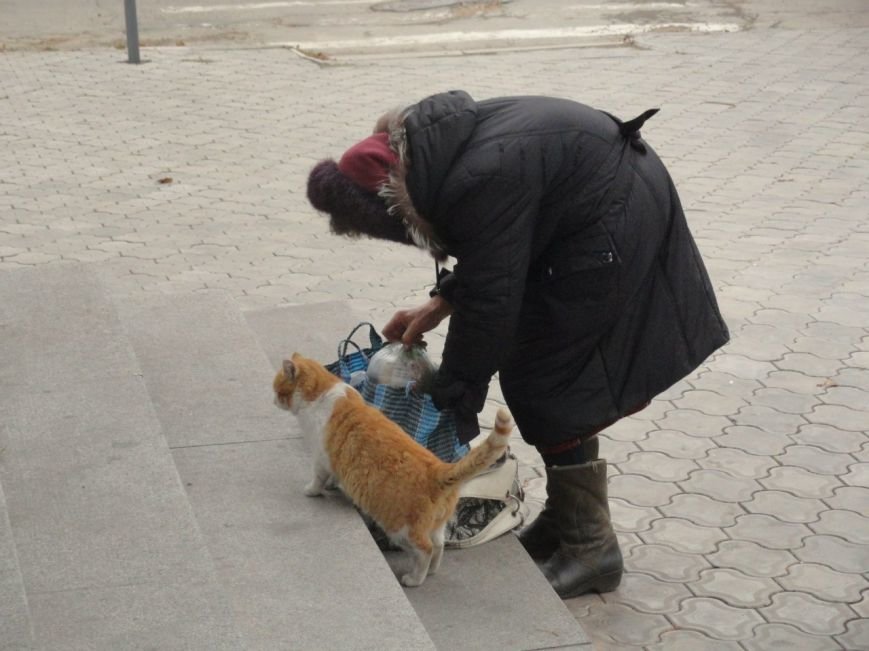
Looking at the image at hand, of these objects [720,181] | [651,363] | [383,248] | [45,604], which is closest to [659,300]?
[651,363]

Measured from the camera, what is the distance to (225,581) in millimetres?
3453

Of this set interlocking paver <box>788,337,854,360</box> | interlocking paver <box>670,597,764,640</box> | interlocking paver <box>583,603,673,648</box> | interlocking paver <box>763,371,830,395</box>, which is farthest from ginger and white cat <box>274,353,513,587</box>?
interlocking paver <box>788,337,854,360</box>

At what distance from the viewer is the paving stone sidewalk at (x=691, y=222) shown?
4312 mm

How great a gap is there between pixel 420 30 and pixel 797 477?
11.0 m

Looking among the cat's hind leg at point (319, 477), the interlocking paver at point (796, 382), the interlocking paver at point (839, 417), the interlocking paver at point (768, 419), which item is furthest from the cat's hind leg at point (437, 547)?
the interlocking paver at point (796, 382)

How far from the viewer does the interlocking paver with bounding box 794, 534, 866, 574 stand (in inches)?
168

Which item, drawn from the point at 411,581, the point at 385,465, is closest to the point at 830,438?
the point at 411,581

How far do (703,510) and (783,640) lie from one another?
85 centimetres

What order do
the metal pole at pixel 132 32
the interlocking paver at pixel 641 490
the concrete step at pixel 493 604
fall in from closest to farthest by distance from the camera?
the concrete step at pixel 493 604, the interlocking paver at pixel 641 490, the metal pole at pixel 132 32

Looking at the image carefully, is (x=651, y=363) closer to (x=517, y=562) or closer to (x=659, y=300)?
(x=659, y=300)

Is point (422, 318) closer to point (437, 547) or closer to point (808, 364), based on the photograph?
point (437, 547)

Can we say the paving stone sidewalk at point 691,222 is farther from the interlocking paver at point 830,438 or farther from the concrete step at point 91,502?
the concrete step at point 91,502

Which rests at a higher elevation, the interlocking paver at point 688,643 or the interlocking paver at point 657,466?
the interlocking paver at point 688,643

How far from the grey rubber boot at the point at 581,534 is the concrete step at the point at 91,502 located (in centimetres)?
120
